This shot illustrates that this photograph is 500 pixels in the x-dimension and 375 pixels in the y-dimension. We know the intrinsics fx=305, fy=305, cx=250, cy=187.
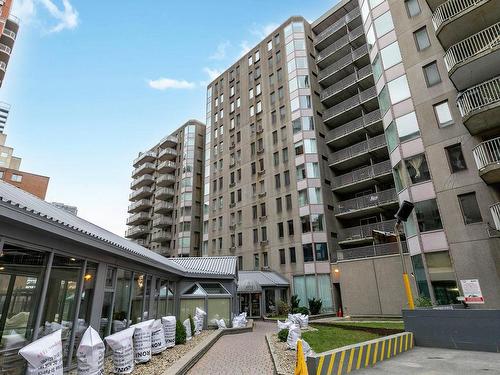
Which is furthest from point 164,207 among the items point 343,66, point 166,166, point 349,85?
point 343,66

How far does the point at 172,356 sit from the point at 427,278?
1627 centimetres

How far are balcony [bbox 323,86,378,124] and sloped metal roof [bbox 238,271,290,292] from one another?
69.7 feet

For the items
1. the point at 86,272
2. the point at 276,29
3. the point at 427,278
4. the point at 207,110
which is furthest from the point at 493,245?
the point at 207,110

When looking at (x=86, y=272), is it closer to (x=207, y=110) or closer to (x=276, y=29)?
(x=276, y=29)

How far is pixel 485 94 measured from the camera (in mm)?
17297

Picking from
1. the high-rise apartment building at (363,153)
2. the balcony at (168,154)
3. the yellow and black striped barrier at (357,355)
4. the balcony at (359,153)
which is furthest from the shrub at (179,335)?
the balcony at (168,154)

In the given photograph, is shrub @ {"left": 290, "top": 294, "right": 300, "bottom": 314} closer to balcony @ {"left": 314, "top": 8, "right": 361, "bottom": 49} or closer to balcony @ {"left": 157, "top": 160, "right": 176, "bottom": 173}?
balcony @ {"left": 314, "top": 8, "right": 361, "bottom": 49}

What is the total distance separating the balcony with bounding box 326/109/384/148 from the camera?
34.9 m

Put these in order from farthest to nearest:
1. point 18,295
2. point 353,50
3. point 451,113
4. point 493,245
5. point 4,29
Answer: point 4,29
point 353,50
point 451,113
point 493,245
point 18,295

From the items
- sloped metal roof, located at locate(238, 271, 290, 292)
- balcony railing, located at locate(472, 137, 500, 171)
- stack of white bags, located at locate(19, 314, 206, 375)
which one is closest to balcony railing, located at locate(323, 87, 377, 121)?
balcony railing, located at locate(472, 137, 500, 171)

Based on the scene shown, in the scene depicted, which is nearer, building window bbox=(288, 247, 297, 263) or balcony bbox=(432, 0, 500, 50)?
balcony bbox=(432, 0, 500, 50)

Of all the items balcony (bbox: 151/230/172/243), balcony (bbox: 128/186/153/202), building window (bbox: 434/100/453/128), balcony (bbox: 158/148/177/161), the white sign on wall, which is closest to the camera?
the white sign on wall

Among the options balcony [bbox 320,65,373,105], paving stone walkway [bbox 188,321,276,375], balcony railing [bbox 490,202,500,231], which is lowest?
paving stone walkway [bbox 188,321,276,375]

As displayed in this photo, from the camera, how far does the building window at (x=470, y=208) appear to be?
696 inches
